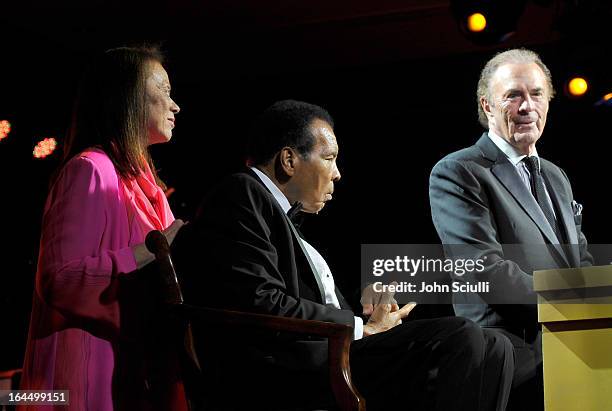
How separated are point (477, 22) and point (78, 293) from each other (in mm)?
3040

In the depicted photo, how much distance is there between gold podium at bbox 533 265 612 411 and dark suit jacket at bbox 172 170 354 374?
0.53 meters

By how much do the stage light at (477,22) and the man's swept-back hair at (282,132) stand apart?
2189 millimetres

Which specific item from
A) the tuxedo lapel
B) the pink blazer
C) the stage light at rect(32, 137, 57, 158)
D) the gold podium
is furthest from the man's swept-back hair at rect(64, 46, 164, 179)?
the stage light at rect(32, 137, 57, 158)

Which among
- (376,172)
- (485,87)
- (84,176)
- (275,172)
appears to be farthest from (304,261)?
(376,172)

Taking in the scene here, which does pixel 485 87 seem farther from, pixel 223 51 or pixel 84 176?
pixel 223 51

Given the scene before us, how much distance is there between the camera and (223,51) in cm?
666

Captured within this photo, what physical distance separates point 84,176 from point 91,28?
4250 millimetres

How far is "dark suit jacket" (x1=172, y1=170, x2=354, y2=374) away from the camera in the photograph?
6.79 ft

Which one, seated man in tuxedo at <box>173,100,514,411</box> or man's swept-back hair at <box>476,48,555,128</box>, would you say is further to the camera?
man's swept-back hair at <box>476,48,555,128</box>

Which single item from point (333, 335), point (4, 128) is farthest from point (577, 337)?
point (4, 128)

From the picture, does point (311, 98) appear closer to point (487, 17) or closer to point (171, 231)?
point (487, 17)

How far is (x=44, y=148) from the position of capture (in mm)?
5777

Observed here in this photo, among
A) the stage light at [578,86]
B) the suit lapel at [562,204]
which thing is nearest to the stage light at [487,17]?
the stage light at [578,86]

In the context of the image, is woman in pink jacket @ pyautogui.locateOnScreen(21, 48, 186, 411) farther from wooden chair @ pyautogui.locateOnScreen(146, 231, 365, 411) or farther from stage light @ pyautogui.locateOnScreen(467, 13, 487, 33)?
stage light @ pyautogui.locateOnScreen(467, 13, 487, 33)
